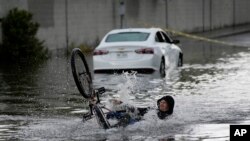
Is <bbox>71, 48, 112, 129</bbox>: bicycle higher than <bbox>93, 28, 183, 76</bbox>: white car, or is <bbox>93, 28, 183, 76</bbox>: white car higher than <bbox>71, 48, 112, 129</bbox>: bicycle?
<bbox>71, 48, 112, 129</bbox>: bicycle

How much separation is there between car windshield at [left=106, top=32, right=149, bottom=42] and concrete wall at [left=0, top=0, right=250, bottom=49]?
694 cm

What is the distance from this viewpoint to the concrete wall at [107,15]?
30328 millimetres

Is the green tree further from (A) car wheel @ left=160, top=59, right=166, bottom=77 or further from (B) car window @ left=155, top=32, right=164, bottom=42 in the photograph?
(A) car wheel @ left=160, top=59, right=166, bottom=77

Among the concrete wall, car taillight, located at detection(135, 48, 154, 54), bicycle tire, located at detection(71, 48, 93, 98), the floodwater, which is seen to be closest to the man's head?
the floodwater

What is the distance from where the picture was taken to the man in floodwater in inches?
446

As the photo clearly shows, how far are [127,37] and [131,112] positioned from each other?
10579 millimetres

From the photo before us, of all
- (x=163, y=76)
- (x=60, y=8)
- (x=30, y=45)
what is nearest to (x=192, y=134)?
(x=163, y=76)

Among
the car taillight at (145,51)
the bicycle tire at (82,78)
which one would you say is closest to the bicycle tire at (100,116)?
the bicycle tire at (82,78)

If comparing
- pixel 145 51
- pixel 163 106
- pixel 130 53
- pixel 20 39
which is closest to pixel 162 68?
pixel 145 51

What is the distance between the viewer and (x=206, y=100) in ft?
49.7

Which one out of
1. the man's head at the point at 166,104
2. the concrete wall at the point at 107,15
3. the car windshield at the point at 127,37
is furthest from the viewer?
the concrete wall at the point at 107,15

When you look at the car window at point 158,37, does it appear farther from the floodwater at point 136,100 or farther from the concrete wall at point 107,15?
the concrete wall at point 107,15

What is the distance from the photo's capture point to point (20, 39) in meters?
26.5

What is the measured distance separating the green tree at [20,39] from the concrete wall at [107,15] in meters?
0.67
